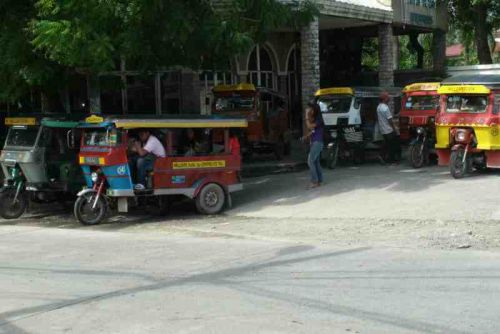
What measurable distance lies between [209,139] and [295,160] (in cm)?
712

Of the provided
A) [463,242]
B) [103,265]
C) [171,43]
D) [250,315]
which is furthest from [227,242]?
[171,43]

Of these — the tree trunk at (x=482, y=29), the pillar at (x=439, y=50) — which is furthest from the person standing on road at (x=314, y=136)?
the pillar at (x=439, y=50)

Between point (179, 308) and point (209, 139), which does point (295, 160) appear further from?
point (179, 308)

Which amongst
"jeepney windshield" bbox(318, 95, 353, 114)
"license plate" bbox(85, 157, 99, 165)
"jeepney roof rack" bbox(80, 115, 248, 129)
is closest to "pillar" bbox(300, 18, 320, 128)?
"jeepney windshield" bbox(318, 95, 353, 114)

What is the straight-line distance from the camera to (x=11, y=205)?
13023mm

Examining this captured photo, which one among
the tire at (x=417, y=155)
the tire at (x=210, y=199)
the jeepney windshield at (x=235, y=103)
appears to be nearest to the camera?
the tire at (x=210, y=199)

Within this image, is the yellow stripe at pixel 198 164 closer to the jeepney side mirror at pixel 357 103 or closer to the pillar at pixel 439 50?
the jeepney side mirror at pixel 357 103

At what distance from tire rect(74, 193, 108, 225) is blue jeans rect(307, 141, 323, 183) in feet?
14.4

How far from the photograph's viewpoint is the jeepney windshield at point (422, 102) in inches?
703

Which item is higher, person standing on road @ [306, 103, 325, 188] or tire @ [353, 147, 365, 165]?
person standing on road @ [306, 103, 325, 188]

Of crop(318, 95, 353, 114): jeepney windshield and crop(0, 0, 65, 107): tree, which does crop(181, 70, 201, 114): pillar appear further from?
crop(0, 0, 65, 107): tree

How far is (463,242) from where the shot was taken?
370 inches

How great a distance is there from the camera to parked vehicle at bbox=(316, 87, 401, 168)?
17.8 meters

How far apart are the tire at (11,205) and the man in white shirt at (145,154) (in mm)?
2527
